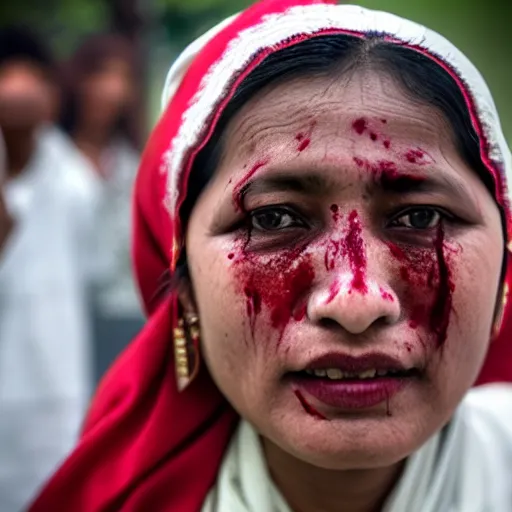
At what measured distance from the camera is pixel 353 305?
0.97 meters

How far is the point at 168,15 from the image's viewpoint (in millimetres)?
6793

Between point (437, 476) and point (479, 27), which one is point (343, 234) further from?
point (479, 27)

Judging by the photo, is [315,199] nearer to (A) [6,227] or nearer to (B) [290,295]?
(B) [290,295]

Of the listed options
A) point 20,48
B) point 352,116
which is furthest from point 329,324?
point 20,48

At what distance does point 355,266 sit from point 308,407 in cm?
18

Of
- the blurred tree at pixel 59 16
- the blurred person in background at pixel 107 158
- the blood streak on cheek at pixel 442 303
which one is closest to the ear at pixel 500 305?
the blood streak on cheek at pixel 442 303

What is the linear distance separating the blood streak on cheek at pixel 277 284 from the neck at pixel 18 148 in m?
2.26

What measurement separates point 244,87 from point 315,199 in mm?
171

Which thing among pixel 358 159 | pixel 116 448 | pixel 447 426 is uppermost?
pixel 358 159

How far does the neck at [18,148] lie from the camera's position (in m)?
3.12

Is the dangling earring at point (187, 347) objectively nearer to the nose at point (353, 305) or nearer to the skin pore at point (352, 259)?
the skin pore at point (352, 259)

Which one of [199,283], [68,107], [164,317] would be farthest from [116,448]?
[68,107]

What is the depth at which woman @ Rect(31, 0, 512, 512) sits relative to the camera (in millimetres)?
1016

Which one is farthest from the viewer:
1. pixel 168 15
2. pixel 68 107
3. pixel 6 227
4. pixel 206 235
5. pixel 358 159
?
pixel 168 15
